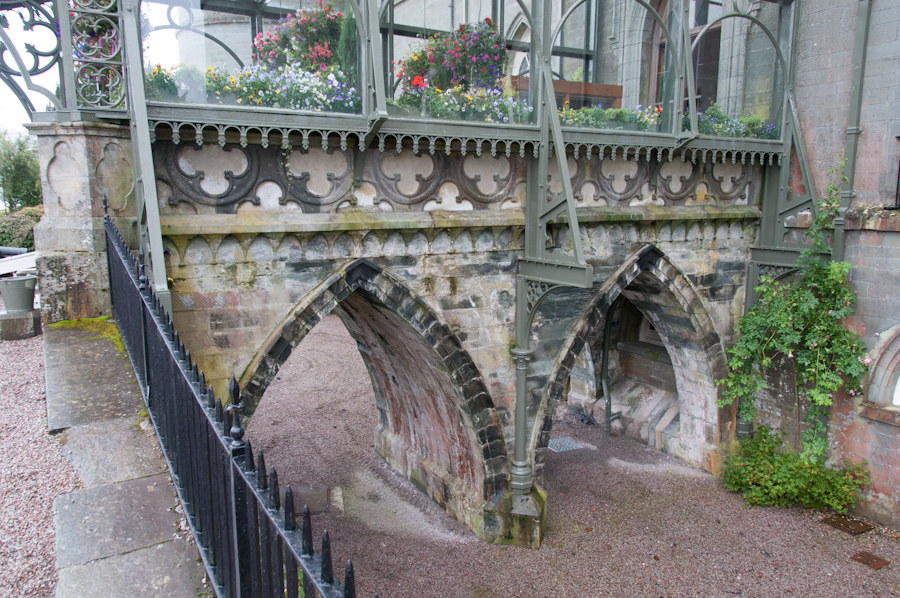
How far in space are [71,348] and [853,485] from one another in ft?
29.9

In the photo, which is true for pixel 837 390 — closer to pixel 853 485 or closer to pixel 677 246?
pixel 853 485

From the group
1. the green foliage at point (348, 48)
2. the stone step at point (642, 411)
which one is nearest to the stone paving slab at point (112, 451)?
the green foliage at point (348, 48)

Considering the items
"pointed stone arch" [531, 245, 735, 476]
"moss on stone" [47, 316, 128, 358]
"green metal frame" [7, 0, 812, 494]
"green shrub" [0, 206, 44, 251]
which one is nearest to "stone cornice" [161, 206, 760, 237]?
"green metal frame" [7, 0, 812, 494]

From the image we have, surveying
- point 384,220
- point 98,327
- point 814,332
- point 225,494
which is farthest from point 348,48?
point 814,332

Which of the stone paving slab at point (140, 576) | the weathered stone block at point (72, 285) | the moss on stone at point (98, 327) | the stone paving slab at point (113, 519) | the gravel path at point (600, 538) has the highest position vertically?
the weathered stone block at point (72, 285)

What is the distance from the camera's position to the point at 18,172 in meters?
19.8

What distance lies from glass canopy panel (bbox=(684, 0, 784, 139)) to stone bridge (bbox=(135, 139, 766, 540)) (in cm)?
59

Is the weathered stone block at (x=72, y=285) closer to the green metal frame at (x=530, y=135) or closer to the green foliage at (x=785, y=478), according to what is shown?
the green metal frame at (x=530, y=135)

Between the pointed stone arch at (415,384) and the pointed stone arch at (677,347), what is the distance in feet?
2.61

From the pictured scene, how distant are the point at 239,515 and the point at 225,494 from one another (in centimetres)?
16

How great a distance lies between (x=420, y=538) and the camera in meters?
8.20

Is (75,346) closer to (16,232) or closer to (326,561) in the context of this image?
(326,561)

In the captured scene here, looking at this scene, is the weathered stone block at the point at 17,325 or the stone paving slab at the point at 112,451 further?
A: the weathered stone block at the point at 17,325

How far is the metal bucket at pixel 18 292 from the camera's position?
741 cm
